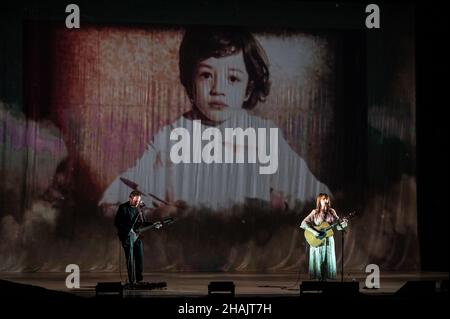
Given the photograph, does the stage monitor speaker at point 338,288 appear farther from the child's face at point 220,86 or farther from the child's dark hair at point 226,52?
the child's dark hair at point 226,52

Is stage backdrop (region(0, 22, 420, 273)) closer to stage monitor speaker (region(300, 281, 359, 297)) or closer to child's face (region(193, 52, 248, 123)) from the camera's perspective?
child's face (region(193, 52, 248, 123))

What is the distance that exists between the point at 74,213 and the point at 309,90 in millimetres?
4422

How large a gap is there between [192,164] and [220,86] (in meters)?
1.38

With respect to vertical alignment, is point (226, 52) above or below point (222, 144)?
above

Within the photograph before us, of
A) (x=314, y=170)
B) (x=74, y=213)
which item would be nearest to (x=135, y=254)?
(x=74, y=213)

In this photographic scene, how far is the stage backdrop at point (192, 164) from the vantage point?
45.8 ft

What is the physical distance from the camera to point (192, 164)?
14195 mm

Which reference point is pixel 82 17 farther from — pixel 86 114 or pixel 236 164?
pixel 236 164

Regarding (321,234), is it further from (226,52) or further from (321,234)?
(226,52)

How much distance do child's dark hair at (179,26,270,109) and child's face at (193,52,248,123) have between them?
84 millimetres

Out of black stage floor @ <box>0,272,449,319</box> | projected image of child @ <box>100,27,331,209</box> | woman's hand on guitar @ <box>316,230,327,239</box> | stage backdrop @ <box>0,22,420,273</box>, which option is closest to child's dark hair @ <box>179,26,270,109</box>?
projected image of child @ <box>100,27,331,209</box>

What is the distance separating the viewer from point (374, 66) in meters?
14.7
